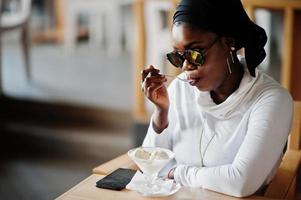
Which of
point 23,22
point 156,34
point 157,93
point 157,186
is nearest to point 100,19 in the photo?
point 23,22

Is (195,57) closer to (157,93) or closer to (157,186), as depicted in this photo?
(157,93)

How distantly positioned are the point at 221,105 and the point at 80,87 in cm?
324

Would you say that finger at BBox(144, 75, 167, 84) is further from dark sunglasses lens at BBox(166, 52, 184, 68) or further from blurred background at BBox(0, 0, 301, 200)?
blurred background at BBox(0, 0, 301, 200)

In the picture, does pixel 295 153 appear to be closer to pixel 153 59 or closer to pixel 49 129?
pixel 153 59

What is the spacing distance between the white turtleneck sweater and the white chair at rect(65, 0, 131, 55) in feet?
14.9

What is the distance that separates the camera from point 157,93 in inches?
71.1

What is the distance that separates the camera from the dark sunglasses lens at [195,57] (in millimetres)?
1642

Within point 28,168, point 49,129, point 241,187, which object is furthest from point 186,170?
point 49,129

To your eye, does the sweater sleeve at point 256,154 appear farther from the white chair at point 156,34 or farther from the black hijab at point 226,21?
the white chair at point 156,34

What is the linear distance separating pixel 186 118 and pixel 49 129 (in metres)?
2.61

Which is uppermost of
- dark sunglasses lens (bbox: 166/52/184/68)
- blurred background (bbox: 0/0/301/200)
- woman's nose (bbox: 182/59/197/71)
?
dark sunglasses lens (bbox: 166/52/184/68)

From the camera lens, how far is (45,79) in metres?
5.17

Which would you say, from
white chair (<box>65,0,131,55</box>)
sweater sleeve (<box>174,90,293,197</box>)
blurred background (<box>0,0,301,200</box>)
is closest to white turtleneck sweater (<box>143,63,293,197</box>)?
sweater sleeve (<box>174,90,293,197</box>)

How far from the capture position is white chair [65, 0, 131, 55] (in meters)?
6.50
